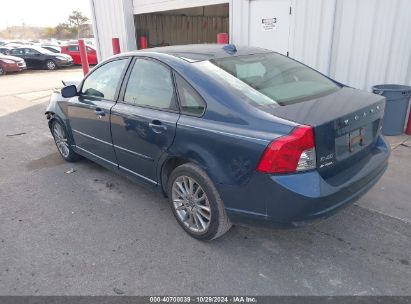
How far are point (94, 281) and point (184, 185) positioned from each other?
1.02 meters

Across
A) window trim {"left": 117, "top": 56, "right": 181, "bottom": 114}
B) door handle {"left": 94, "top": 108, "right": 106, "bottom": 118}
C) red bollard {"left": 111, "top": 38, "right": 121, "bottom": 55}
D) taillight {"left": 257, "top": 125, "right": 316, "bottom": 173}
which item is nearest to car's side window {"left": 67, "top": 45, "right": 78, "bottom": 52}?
red bollard {"left": 111, "top": 38, "right": 121, "bottom": 55}

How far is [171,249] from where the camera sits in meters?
2.82

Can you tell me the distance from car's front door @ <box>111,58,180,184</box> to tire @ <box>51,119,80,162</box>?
4.88 feet

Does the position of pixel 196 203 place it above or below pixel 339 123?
below

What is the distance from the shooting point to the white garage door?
611 cm

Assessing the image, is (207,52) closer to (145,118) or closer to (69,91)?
(145,118)

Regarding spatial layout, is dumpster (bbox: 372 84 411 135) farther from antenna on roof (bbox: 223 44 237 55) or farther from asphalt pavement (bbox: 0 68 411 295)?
antenna on roof (bbox: 223 44 237 55)

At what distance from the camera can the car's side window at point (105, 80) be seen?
355cm

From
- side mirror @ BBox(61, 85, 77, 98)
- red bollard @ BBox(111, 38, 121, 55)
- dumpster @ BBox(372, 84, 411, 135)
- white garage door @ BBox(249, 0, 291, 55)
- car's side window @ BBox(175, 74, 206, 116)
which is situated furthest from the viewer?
red bollard @ BBox(111, 38, 121, 55)

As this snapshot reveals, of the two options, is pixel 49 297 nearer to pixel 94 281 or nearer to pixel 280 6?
pixel 94 281

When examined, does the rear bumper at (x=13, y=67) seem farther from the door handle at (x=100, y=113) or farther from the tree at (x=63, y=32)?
the tree at (x=63, y=32)

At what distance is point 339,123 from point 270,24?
182 inches

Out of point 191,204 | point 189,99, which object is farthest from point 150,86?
point 191,204

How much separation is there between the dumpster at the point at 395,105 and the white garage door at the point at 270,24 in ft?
6.63
